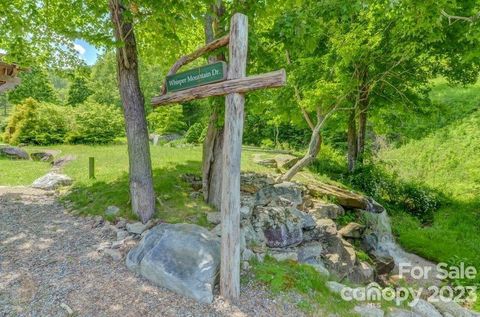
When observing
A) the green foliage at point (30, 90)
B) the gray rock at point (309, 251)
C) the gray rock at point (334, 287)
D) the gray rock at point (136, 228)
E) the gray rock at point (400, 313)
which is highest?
the green foliage at point (30, 90)

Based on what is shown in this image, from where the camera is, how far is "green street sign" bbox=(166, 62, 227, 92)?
3.88 metres

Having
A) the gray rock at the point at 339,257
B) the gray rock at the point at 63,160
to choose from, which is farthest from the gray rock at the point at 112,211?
the gray rock at the point at 63,160

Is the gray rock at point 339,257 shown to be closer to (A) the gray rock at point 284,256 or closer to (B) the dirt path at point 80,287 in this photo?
(A) the gray rock at point 284,256

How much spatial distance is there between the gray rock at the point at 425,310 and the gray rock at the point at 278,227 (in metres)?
2.17

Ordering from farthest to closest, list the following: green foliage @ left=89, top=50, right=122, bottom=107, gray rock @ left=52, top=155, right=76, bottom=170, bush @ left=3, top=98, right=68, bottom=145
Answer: green foliage @ left=89, top=50, right=122, bottom=107 → bush @ left=3, top=98, right=68, bottom=145 → gray rock @ left=52, top=155, right=76, bottom=170

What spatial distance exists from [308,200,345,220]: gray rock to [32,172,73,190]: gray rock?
7.02 m

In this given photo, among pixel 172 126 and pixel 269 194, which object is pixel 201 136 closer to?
pixel 172 126

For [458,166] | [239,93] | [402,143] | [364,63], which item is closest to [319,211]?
[239,93]

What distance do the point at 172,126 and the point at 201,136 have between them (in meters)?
5.35

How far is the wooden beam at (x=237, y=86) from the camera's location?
11.5 feet

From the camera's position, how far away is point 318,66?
10.3 m

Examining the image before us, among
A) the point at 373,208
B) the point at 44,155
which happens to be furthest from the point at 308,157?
the point at 44,155

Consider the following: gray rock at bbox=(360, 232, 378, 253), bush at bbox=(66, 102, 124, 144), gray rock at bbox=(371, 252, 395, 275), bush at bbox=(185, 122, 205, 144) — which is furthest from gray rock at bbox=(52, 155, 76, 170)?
gray rock at bbox=(371, 252, 395, 275)

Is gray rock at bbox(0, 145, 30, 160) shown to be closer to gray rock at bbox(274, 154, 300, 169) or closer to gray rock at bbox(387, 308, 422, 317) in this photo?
gray rock at bbox(274, 154, 300, 169)
